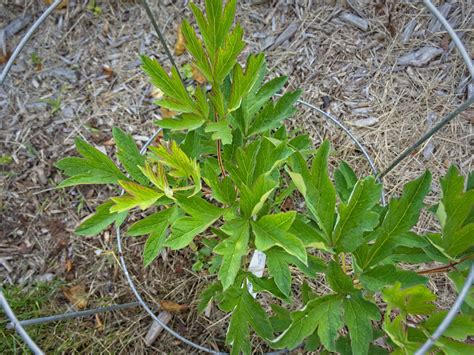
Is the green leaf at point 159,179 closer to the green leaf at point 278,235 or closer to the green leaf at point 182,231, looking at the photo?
the green leaf at point 182,231

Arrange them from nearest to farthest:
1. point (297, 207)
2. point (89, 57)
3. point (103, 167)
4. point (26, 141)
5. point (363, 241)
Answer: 1. point (363, 241)
2. point (103, 167)
3. point (297, 207)
4. point (26, 141)
5. point (89, 57)

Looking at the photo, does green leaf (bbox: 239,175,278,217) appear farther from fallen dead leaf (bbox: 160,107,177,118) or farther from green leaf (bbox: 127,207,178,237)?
fallen dead leaf (bbox: 160,107,177,118)

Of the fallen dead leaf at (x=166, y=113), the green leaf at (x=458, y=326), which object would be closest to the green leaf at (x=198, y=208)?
the green leaf at (x=458, y=326)

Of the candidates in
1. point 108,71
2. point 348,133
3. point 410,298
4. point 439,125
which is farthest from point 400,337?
point 108,71

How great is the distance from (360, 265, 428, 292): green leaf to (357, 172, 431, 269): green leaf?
0.10 feet

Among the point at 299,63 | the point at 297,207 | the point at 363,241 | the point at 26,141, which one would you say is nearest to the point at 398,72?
the point at 299,63

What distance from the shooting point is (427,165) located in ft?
5.34

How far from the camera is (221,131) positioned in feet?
2.85

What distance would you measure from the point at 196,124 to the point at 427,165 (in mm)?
1048

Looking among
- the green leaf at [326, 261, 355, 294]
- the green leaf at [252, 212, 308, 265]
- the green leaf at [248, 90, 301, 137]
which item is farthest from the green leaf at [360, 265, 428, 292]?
the green leaf at [248, 90, 301, 137]

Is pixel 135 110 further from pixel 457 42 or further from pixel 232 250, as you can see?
pixel 457 42

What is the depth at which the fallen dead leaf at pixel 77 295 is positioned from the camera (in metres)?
1.54

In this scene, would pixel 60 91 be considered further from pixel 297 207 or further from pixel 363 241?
pixel 363 241

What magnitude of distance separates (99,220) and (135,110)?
88 cm
